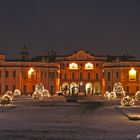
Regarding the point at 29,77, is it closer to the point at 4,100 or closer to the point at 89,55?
the point at 89,55

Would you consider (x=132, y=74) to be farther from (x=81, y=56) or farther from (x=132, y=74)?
(x=81, y=56)

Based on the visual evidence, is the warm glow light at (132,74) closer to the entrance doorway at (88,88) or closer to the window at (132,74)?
the window at (132,74)

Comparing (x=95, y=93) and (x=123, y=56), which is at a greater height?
(x=123, y=56)

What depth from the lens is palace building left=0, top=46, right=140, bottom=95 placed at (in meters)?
130

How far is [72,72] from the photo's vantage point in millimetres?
144000

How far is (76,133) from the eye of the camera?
22672 mm

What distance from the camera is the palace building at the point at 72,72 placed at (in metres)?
130

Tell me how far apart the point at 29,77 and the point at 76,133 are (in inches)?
4232

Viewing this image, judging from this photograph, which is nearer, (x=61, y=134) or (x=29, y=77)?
(x=61, y=134)

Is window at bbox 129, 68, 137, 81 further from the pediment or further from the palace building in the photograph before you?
the pediment

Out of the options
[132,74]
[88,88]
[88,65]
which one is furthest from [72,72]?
[132,74]

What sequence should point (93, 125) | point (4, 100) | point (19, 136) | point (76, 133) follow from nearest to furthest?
1. point (19, 136)
2. point (76, 133)
3. point (93, 125)
4. point (4, 100)

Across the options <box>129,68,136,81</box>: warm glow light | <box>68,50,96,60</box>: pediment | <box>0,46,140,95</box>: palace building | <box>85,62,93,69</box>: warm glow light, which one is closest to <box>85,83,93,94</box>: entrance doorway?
<box>0,46,140,95</box>: palace building

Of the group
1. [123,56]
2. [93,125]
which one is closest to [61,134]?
[93,125]
